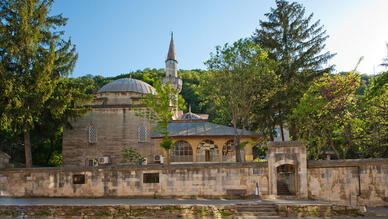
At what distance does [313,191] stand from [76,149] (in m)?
19.9

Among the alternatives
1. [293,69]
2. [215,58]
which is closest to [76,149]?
[215,58]

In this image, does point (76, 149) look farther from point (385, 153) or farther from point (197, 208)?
point (385, 153)

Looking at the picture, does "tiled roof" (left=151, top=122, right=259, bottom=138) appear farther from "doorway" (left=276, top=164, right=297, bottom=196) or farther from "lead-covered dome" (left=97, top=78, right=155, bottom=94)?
"lead-covered dome" (left=97, top=78, right=155, bottom=94)

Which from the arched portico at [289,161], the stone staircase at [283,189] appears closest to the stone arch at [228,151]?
the stone staircase at [283,189]

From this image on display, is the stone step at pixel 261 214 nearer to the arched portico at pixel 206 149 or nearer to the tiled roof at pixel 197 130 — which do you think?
the arched portico at pixel 206 149

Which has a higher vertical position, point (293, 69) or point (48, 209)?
point (293, 69)

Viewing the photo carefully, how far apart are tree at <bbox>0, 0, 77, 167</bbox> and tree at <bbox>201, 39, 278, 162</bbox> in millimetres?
10981

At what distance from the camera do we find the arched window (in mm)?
22344

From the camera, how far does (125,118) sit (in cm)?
2719

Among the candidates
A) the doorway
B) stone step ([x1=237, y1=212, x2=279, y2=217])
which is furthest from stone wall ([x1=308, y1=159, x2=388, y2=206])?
stone step ([x1=237, y1=212, x2=279, y2=217])

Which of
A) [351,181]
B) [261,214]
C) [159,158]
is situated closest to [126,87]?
[159,158]

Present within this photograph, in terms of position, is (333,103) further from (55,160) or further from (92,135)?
(55,160)

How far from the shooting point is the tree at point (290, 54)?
23.2 m

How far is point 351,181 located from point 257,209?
20.4 ft
